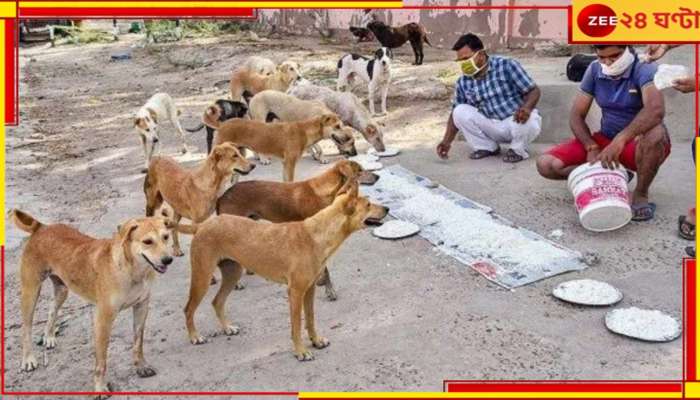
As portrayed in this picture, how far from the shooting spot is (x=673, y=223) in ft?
19.4

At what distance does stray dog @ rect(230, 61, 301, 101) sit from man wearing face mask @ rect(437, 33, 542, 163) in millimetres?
2996

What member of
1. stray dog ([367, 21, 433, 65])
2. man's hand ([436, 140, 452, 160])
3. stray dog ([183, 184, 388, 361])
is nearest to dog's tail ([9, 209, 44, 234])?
stray dog ([183, 184, 388, 361])

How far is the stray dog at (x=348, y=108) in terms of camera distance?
8.89m

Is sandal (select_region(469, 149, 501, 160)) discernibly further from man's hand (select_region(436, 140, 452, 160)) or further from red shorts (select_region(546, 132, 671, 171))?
red shorts (select_region(546, 132, 671, 171))

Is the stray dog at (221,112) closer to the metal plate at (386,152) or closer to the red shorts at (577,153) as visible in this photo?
the metal plate at (386,152)

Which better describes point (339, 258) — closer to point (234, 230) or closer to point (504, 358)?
point (234, 230)

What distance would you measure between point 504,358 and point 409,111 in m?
7.53

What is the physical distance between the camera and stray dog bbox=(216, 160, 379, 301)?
5.21 meters

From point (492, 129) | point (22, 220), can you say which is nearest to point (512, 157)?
point (492, 129)

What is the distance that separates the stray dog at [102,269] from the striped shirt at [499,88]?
4933 mm

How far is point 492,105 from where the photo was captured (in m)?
7.93

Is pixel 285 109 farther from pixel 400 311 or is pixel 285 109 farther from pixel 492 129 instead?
pixel 400 311

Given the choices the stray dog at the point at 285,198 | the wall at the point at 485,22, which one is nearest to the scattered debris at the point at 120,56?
the wall at the point at 485,22

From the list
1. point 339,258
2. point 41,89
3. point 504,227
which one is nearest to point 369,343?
point 339,258
